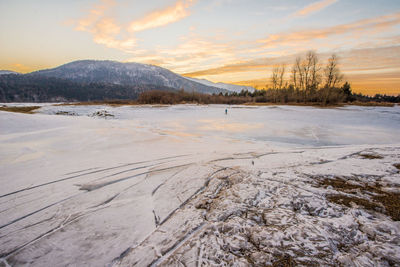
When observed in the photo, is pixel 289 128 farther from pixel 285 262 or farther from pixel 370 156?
pixel 285 262

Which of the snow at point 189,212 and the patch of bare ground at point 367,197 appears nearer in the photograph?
the snow at point 189,212

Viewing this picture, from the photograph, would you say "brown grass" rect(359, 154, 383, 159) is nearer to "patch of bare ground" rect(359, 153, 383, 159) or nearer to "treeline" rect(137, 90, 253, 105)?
"patch of bare ground" rect(359, 153, 383, 159)

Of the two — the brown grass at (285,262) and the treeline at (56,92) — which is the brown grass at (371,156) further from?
the treeline at (56,92)

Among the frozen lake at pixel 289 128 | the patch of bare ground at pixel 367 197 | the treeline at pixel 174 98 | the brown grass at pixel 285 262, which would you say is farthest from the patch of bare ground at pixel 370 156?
the treeline at pixel 174 98

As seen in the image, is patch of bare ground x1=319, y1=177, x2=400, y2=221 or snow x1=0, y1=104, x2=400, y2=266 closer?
snow x1=0, y1=104, x2=400, y2=266

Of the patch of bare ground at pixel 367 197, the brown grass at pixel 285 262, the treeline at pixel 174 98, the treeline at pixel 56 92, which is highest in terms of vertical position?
the treeline at pixel 56 92

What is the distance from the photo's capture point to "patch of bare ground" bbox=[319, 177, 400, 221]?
2.59 metres

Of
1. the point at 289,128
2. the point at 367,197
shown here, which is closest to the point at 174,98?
the point at 289,128

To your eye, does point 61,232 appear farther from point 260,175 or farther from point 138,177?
point 260,175

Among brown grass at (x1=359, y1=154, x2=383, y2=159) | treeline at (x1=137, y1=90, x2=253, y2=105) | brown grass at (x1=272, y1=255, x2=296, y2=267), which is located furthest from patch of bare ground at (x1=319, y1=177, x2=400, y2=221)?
treeline at (x1=137, y1=90, x2=253, y2=105)

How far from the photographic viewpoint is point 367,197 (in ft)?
9.57

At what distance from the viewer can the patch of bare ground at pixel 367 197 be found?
2.59 m

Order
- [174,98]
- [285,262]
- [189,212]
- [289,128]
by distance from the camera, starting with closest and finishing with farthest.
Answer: [285,262]
[189,212]
[289,128]
[174,98]

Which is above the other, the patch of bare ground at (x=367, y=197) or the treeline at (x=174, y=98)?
the treeline at (x=174, y=98)
